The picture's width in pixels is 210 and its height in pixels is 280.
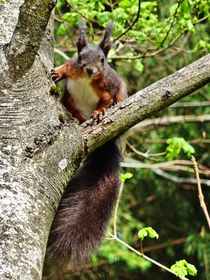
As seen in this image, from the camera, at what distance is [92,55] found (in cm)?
334

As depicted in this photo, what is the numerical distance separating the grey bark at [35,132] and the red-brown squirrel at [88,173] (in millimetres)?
141

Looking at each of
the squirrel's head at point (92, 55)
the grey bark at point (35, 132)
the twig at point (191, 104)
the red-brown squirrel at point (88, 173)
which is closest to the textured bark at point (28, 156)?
the grey bark at point (35, 132)

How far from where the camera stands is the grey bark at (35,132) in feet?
6.63

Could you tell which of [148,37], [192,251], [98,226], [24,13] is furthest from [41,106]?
[192,251]

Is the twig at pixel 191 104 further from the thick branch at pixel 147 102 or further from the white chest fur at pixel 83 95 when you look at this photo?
the thick branch at pixel 147 102

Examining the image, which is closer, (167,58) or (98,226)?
(98,226)

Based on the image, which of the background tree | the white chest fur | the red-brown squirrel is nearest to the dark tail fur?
the red-brown squirrel

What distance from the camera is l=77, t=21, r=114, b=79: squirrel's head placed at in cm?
325

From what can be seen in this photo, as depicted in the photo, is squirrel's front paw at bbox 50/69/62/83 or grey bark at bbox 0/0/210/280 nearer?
grey bark at bbox 0/0/210/280

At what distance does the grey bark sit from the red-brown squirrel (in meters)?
0.14

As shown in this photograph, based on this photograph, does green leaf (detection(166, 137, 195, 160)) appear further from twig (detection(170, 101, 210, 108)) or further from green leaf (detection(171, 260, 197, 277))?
twig (detection(170, 101, 210, 108))

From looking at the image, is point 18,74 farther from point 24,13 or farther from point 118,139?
point 118,139

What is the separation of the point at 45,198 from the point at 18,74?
0.48 metres

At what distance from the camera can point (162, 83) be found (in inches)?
96.5
